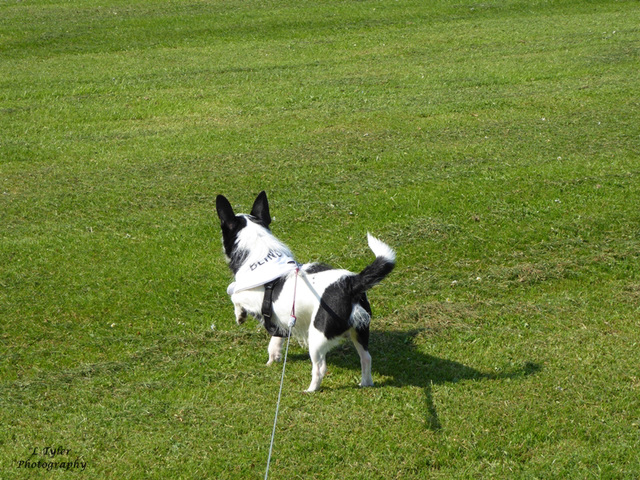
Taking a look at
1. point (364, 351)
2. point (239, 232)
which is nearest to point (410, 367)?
point (364, 351)

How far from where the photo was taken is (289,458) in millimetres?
6125

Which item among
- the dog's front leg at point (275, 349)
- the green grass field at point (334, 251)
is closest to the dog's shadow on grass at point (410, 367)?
the green grass field at point (334, 251)

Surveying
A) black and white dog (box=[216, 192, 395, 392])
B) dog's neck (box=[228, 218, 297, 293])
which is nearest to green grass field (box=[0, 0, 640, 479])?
black and white dog (box=[216, 192, 395, 392])

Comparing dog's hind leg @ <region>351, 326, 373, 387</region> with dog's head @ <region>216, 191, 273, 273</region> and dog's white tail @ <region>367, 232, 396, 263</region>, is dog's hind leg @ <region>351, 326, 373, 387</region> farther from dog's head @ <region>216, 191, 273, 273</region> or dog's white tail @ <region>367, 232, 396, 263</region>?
dog's head @ <region>216, 191, 273, 273</region>

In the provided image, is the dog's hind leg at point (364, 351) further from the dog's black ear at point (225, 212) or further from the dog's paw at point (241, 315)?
the dog's black ear at point (225, 212)

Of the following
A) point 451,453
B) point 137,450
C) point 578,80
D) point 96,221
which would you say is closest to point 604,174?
point 578,80

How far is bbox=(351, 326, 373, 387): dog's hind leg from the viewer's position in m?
6.69

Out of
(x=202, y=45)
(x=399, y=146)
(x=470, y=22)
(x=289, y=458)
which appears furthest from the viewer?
(x=470, y=22)

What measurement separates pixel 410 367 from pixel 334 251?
9.19ft

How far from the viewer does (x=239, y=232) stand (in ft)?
24.6

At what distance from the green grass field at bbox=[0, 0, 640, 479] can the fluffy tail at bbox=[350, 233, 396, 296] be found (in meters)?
1.19

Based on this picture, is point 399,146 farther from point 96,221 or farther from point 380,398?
point 380,398

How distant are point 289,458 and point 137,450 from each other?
1307 millimetres

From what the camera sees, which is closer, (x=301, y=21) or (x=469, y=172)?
(x=469, y=172)
